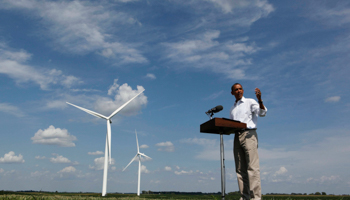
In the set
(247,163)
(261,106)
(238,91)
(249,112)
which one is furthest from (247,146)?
(238,91)

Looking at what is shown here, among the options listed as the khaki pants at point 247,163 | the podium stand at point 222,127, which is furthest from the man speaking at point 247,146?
the podium stand at point 222,127

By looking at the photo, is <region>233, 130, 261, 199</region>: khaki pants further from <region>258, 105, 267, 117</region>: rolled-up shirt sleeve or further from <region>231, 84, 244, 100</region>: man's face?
<region>231, 84, 244, 100</region>: man's face

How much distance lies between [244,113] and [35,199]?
5824mm

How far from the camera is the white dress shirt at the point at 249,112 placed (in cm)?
719

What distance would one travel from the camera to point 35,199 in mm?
6094

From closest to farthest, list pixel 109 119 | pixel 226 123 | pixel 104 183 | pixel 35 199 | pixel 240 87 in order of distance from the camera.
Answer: pixel 35 199 < pixel 226 123 < pixel 240 87 < pixel 109 119 < pixel 104 183

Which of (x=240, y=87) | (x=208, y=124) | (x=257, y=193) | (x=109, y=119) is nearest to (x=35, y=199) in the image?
(x=208, y=124)

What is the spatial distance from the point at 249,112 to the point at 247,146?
986mm

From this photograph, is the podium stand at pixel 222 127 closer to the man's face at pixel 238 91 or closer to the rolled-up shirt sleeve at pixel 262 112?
the rolled-up shirt sleeve at pixel 262 112

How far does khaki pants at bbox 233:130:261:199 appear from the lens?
22.0 ft

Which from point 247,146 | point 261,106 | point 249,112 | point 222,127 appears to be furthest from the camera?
point 249,112

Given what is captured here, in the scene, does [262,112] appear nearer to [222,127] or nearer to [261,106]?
[261,106]

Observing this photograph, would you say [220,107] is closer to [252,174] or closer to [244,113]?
[244,113]

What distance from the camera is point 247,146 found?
695 cm
